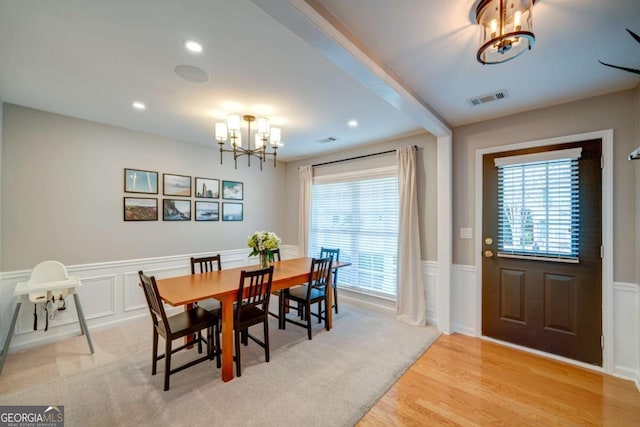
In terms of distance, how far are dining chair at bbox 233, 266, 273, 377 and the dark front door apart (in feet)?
8.40

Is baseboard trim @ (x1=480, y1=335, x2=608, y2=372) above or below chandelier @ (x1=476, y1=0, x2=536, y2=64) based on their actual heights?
below

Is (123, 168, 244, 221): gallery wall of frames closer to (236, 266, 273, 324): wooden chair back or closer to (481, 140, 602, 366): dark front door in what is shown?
(236, 266, 273, 324): wooden chair back

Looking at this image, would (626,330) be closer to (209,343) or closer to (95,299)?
(209,343)

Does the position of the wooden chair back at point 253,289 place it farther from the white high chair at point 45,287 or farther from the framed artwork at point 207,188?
the framed artwork at point 207,188

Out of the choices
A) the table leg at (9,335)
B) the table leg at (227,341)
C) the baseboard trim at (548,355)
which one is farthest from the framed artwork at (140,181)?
the baseboard trim at (548,355)

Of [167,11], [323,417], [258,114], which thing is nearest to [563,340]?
[323,417]

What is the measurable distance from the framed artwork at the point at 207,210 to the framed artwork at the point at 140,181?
0.66 m

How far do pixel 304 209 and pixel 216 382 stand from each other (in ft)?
10.8

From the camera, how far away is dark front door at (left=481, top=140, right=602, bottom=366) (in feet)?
8.43

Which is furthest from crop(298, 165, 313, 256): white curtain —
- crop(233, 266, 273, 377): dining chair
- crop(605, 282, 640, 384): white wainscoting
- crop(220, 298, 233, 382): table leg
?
crop(605, 282, 640, 384): white wainscoting

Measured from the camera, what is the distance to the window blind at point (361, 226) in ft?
13.5

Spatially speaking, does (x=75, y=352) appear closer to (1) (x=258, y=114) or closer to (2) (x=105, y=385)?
(2) (x=105, y=385)

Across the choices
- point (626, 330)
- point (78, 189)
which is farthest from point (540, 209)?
point (78, 189)

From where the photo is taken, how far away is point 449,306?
335cm
